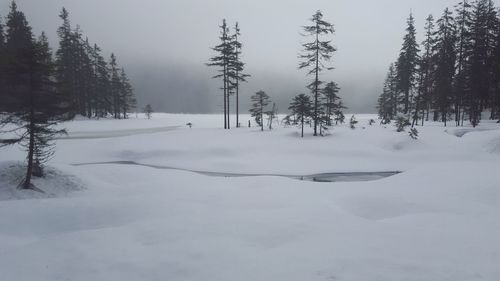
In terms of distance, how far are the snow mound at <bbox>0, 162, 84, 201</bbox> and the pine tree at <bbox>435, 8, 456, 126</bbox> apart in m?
45.6

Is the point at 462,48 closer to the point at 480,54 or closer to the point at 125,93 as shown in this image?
the point at 480,54

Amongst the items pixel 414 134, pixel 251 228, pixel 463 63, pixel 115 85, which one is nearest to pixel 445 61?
pixel 463 63

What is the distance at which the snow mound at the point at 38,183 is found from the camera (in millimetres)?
15491

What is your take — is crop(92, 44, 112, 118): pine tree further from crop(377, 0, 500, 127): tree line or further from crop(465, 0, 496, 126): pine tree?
crop(465, 0, 496, 126): pine tree

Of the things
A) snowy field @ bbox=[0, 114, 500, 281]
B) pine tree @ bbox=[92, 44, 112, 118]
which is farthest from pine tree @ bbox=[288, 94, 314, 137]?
pine tree @ bbox=[92, 44, 112, 118]

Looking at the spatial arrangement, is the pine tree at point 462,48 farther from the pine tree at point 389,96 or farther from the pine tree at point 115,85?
the pine tree at point 115,85

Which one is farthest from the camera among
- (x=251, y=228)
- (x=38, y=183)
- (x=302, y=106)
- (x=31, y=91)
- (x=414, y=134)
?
(x=302, y=106)

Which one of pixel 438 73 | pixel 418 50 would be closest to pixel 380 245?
pixel 438 73

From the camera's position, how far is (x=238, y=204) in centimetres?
1193

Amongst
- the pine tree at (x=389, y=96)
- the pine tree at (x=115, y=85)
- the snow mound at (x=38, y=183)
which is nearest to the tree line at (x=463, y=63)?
the pine tree at (x=389, y=96)

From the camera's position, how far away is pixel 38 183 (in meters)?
16.8

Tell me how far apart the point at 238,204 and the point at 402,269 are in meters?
7.17

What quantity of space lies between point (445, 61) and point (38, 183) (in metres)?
50.1

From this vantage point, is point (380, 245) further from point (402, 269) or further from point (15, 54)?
point (15, 54)
